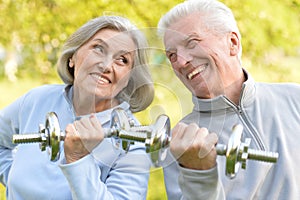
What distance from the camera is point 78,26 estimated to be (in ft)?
12.7

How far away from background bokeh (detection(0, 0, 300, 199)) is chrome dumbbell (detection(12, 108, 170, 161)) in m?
2.37

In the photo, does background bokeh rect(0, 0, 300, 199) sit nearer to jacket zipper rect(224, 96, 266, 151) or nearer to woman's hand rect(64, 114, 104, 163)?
jacket zipper rect(224, 96, 266, 151)

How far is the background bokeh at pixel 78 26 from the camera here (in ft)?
12.6

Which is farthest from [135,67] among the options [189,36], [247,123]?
[247,123]

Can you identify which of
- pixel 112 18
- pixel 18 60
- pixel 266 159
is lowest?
pixel 18 60

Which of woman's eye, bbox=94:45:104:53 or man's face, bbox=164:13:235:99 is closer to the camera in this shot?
man's face, bbox=164:13:235:99

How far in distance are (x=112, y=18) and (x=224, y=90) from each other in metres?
0.33

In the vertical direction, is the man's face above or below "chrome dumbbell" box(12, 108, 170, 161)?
above

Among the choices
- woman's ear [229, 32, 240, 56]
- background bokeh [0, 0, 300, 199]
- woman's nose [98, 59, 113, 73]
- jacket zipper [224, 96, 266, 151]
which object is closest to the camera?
woman's nose [98, 59, 113, 73]

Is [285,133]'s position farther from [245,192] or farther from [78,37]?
[78,37]

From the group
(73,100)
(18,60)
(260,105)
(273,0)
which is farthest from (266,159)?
(18,60)

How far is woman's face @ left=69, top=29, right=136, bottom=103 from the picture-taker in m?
1.37

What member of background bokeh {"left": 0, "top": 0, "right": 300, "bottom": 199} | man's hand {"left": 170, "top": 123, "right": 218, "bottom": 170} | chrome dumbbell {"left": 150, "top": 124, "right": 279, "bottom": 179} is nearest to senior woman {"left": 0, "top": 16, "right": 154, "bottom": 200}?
man's hand {"left": 170, "top": 123, "right": 218, "bottom": 170}

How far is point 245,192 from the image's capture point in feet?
5.03
